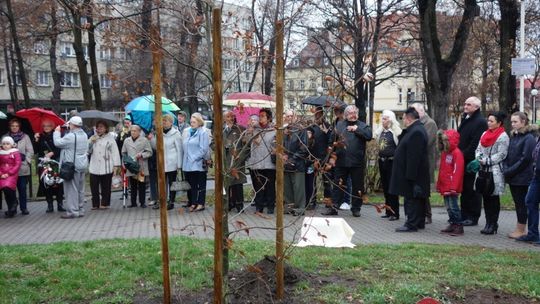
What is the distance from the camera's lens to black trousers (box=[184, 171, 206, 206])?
39.9 ft

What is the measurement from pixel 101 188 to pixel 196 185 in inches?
83.8

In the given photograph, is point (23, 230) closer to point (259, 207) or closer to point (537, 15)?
point (259, 207)

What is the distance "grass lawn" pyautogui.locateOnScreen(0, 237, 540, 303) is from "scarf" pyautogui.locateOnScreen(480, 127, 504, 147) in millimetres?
1949

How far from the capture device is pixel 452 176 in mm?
9352

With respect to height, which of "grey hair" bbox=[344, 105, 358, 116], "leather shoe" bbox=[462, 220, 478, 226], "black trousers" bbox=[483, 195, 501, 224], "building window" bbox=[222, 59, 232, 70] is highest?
"building window" bbox=[222, 59, 232, 70]

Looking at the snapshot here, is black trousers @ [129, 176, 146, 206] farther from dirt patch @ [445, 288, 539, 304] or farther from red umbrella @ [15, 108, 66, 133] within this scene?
dirt patch @ [445, 288, 539, 304]

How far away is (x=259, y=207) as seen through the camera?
11539mm

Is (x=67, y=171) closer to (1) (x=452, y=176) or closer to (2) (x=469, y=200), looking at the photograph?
(1) (x=452, y=176)

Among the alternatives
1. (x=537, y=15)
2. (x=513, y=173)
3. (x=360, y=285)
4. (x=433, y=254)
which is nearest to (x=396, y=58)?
(x=537, y=15)

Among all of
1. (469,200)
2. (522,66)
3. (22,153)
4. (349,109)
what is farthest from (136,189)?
(522,66)

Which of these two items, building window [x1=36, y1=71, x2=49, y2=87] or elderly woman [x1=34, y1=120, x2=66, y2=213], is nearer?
elderly woman [x1=34, y1=120, x2=66, y2=213]

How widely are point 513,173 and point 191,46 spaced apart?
5605 mm

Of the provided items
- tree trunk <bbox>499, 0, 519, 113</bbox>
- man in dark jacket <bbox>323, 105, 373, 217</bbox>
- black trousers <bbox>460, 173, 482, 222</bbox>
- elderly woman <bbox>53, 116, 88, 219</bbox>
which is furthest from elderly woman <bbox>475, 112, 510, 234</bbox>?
tree trunk <bbox>499, 0, 519, 113</bbox>

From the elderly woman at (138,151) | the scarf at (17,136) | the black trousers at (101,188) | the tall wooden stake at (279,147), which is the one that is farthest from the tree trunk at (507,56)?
the tall wooden stake at (279,147)
